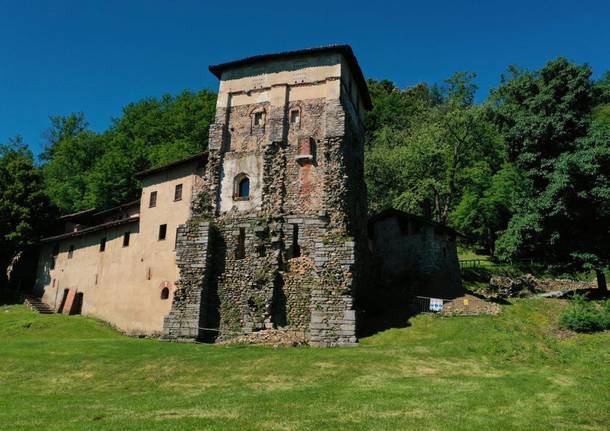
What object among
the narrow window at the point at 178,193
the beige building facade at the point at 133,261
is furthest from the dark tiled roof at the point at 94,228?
the narrow window at the point at 178,193

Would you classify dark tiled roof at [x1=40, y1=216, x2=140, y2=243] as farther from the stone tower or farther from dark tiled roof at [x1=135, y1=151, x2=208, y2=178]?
the stone tower

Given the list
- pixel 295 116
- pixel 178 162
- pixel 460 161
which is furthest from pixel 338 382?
pixel 460 161

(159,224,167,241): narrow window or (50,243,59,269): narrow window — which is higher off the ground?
(159,224,167,241): narrow window

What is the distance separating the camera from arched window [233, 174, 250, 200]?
29.0m

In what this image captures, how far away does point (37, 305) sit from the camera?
38781 millimetres

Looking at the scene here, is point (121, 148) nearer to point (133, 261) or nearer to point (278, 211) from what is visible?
point (133, 261)

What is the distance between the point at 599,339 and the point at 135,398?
18261 mm

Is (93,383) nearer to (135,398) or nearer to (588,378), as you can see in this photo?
(135,398)

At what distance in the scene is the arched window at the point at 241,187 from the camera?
2901 cm

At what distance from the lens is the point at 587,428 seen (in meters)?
11.4

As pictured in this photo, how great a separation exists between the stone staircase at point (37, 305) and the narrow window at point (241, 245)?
775 inches

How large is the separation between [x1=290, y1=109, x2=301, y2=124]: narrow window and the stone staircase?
24738mm

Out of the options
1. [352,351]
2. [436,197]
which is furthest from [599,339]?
[436,197]

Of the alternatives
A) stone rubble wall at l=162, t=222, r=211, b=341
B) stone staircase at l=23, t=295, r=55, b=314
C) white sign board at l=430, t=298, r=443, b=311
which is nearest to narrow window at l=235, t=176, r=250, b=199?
stone rubble wall at l=162, t=222, r=211, b=341
